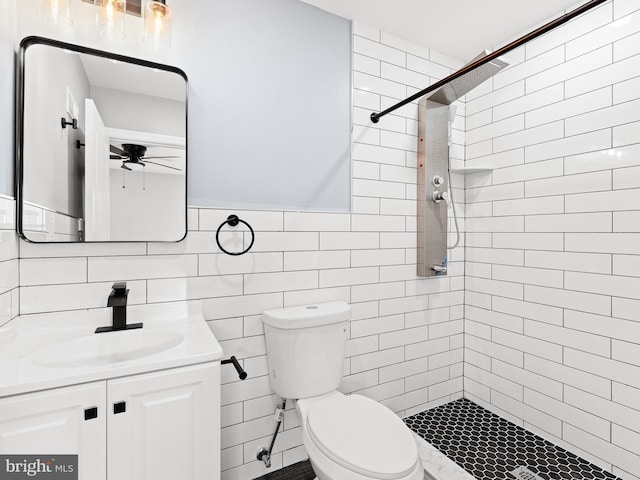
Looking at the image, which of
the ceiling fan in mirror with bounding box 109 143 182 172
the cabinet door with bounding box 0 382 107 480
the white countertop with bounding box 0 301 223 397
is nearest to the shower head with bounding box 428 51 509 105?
the ceiling fan in mirror with bounding box 109 143 182 172

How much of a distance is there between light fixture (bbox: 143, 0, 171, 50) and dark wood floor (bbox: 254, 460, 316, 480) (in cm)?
209

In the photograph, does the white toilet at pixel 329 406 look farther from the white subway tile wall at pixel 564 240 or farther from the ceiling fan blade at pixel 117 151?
the white subway tile wall at pixel 564 240

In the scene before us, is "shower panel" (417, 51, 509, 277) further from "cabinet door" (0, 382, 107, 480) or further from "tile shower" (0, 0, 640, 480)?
"cabinet door" (0, 382, 107, 480)

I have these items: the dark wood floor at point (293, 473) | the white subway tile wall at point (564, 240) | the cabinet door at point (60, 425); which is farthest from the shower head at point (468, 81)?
the dark wood floor at point (293, 473)

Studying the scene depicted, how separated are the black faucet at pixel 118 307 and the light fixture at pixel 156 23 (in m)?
1.02

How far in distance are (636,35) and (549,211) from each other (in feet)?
2.92

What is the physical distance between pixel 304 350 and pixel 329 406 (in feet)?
0.86

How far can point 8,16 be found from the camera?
1.23 m

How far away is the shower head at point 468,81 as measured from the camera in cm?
158

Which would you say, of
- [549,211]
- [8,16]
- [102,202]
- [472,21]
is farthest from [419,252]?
[8,16]

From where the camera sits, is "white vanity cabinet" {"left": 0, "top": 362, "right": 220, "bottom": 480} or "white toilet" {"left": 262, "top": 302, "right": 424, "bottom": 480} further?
"white toilet" {"left": 262, "top": 302, "right": 424, "bottom": 480}

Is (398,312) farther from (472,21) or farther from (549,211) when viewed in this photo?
(472,21)

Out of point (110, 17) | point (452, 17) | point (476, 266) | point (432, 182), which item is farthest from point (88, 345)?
point (452, 17)

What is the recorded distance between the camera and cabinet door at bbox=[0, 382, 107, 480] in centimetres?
88
